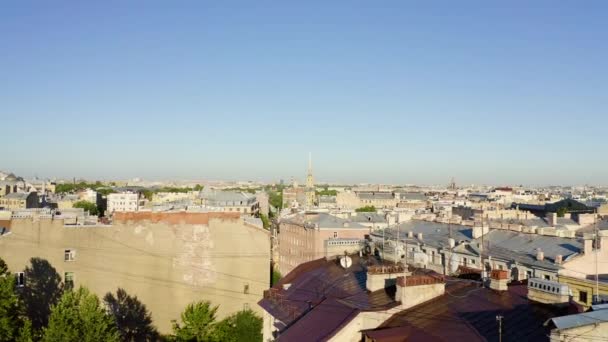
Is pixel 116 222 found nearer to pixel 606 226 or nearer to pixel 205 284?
pixel 205 284

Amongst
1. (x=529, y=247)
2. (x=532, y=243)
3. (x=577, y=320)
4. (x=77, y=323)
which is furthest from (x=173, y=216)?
(x=577, y=320)

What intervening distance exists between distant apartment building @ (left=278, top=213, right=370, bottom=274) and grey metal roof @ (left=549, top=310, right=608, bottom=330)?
42.3 m

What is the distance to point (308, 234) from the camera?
211 ft

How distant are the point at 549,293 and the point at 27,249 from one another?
3291 centimetres

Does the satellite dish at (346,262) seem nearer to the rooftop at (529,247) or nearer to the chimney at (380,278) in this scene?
the chimney at (380,278)

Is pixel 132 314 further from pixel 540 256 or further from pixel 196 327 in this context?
pixel 540 256

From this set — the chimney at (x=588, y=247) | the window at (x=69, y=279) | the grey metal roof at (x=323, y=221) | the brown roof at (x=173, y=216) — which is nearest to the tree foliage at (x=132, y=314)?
the window at (x=69, y=279)

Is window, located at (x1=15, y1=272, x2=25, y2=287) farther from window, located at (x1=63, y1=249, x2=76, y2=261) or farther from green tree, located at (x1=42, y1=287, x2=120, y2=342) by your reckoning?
green tree, located at (x1=42, y1=287, x2=120, y2=342)

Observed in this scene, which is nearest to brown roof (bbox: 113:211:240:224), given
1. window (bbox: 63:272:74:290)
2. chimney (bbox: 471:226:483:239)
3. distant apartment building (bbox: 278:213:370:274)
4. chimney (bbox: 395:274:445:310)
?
window (bbox: 63:272:74:290)

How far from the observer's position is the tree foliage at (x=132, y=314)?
40.0 m

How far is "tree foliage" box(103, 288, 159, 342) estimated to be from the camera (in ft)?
131

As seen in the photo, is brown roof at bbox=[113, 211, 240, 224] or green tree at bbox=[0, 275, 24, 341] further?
brown roof at bbox=[113, 211, 240, 224]

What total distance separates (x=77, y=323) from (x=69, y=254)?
14.8 m

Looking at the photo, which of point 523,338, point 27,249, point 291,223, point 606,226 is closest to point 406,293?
point 523,338
